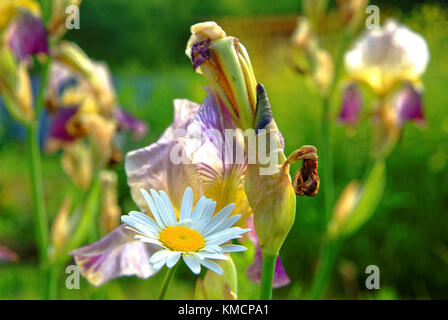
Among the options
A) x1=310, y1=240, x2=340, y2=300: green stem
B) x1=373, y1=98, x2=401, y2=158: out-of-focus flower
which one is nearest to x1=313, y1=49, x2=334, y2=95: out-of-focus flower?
x1=373, y1=98, x2=401, y2=158: out-of-focus flower

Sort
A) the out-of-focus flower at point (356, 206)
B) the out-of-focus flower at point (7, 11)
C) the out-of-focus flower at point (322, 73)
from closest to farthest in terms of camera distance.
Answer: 1. the out-of-focus flower at point (7, 11)
2. the out-of-focus flower at point (356, 206)
3. the out-of-focus flower at point (322, 73)

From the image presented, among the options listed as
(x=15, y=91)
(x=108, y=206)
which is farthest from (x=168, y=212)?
(x=15, y=91)

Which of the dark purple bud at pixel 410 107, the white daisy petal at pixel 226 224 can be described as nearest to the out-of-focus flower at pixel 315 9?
the dark purple bud at pixel 410 107

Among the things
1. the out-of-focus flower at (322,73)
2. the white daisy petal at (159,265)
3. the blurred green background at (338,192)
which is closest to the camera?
the white daisy petal at (159,265)

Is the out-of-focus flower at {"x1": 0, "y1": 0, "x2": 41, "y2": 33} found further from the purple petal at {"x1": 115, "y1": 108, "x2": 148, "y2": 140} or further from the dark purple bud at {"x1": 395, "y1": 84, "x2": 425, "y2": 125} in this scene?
the dark purple bud at {"x1": 395, "y1": 84, "x2": 425, "y2": 125}

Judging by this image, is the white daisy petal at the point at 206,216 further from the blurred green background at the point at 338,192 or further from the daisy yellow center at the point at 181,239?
the blurred green background at the point at 338,192
